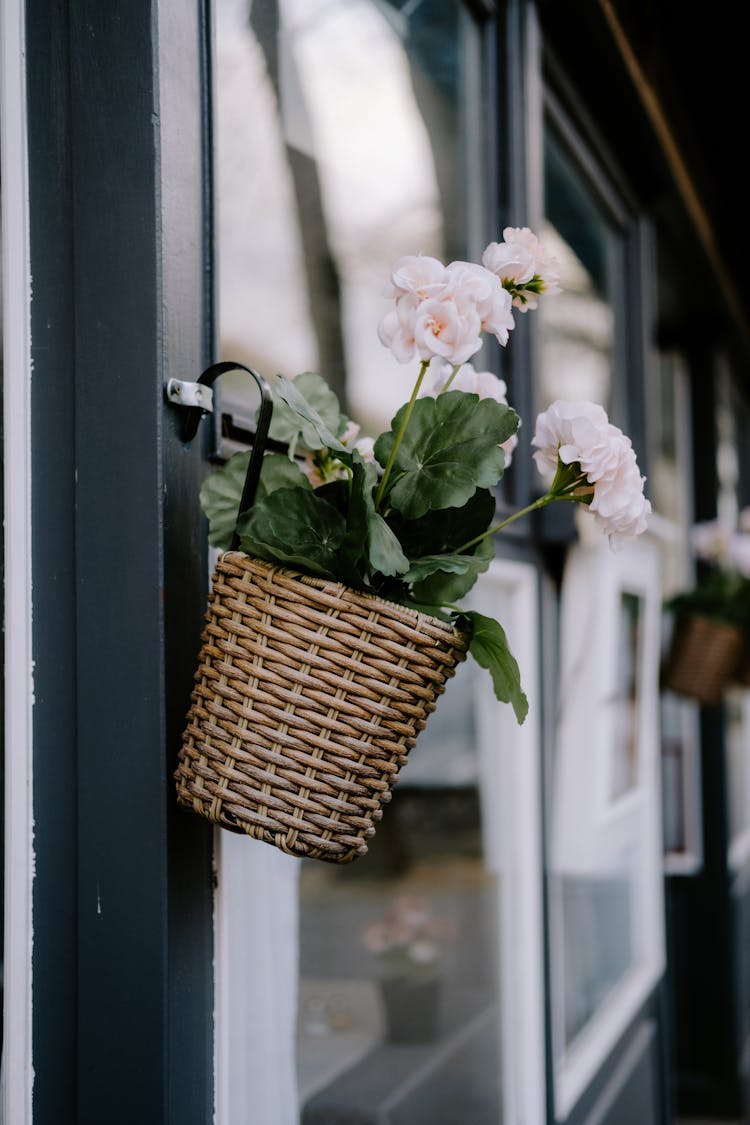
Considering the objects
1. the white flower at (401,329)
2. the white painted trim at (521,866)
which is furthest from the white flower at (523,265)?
the white painted trim at (521,866)

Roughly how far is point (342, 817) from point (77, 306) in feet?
1.84

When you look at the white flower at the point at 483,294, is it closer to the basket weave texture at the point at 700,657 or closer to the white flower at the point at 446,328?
the white flower at the point at 446,328

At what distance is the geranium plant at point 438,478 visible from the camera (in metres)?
0.93

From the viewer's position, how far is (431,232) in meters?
3.06

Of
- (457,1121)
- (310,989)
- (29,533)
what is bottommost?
(457,1121)

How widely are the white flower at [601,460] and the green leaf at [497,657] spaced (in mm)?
146

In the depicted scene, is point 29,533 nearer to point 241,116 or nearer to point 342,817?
point 342,817

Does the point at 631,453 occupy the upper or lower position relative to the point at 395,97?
lower

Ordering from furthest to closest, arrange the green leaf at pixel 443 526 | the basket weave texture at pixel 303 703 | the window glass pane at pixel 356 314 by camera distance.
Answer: the window glass pane at pixel 356 314
the green leaf at pixel 443 526
the basket weave texture at pixel 303 703

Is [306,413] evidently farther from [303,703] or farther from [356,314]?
[356,314]

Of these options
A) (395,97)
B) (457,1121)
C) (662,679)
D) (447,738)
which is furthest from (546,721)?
(447,738)

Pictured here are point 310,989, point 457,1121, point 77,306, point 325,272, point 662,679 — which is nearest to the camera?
point 77,306

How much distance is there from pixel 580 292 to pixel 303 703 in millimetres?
2268

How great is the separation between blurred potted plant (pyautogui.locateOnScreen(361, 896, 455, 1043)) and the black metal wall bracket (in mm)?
1890
